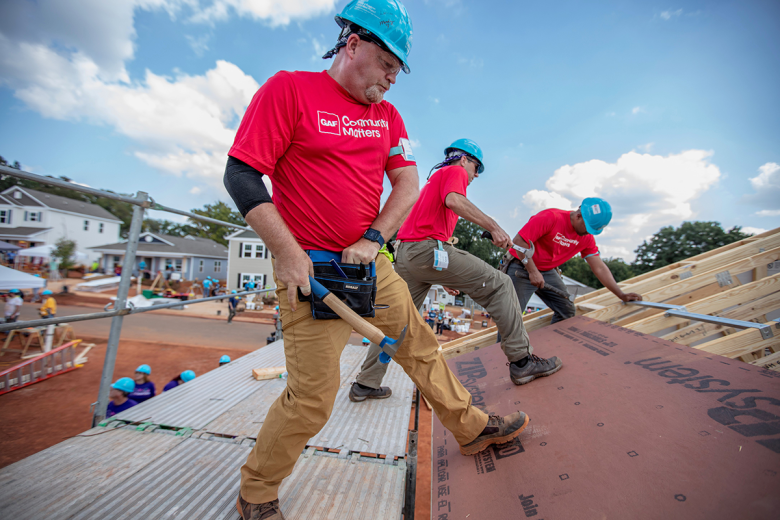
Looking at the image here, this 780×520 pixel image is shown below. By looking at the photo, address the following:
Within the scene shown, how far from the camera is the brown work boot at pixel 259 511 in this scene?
53.6 inches

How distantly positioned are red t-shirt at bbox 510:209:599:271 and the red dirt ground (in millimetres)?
7792

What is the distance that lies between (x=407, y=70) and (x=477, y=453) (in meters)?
2.06

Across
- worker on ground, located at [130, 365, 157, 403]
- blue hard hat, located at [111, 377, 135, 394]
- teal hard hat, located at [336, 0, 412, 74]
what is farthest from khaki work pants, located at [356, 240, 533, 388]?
blue hard hat, located at [111, 377, 135, 394]

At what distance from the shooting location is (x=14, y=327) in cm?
154

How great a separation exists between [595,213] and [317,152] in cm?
312

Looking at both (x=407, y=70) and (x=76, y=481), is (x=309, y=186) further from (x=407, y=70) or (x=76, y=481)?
(x=76, y=481)

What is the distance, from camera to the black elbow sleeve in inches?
48.8

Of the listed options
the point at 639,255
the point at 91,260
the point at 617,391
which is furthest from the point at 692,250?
the point at 91,260

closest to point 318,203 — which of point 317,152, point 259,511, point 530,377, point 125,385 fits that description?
point 317,152

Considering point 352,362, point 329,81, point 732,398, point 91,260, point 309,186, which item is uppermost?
point 329,81

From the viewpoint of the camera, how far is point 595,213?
3.31m

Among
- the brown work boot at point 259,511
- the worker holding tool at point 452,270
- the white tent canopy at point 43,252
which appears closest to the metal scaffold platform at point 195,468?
the brown work boot at point 259,511

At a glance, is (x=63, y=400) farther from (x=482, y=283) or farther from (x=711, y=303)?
(x=711, y=303)

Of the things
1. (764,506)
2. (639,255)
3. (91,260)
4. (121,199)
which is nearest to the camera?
(764,506)
